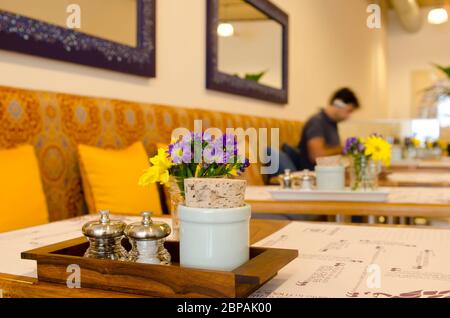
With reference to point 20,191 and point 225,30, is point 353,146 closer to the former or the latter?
point 20,191

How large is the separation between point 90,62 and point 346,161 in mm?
1231

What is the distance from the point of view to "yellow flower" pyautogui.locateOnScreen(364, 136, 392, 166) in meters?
2.12

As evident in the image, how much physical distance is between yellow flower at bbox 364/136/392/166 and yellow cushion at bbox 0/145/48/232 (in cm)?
123

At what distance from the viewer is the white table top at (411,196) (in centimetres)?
189

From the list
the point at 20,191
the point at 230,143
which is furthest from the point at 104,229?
the point at 20,191

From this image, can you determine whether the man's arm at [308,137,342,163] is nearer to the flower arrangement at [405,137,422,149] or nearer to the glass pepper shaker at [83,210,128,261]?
the flower arrangement at [405,137,422,149]

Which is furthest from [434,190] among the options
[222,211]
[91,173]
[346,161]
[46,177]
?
[222,211]

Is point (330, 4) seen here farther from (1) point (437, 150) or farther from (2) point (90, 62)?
(2) point (90, 62)

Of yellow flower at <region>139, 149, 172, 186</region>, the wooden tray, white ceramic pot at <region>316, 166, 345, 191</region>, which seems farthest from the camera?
white ceramic pot at <region>316, 166, 345, 191</region>

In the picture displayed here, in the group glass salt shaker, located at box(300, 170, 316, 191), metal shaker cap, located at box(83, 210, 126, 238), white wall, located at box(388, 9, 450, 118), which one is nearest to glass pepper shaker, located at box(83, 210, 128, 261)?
metal shaker cap, located at box(83, 210, 126, 238)

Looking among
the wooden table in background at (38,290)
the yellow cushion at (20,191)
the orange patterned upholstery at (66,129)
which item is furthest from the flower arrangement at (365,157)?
the wooden table in background at (38,290)

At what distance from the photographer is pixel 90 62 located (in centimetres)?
245

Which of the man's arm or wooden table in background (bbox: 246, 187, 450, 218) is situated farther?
the man's arm

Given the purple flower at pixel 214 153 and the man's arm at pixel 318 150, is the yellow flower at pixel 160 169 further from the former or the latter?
the man's arm at pixel 318 150
